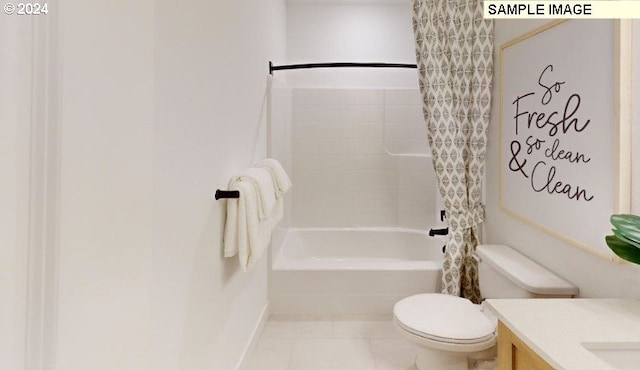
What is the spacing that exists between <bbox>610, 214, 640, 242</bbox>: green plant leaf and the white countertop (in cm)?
25

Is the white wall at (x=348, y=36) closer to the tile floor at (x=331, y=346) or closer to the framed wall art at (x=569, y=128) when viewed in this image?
the framed wall art at (x=569, y=128)

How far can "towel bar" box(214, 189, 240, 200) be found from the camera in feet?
4.74

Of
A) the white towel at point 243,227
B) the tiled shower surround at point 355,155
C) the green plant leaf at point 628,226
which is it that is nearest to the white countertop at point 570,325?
the green plant leaf at point 628,226

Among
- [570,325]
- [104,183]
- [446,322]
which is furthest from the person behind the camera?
[446,322]

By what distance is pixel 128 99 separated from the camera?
27.5 inches

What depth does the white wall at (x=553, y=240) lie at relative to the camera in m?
1.20

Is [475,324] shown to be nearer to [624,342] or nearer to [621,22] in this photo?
[624,342]

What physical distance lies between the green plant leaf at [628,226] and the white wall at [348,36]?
2861 mm

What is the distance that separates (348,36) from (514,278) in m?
2.94

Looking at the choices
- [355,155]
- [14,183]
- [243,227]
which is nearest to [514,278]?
[243,227]

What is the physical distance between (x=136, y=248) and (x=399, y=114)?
309cm

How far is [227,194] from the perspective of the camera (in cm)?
146

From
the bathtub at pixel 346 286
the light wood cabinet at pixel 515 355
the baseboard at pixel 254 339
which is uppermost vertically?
the light wood cabinet at pixel 515 355

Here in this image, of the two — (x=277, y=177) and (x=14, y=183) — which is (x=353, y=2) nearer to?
(x=277, y=177)
